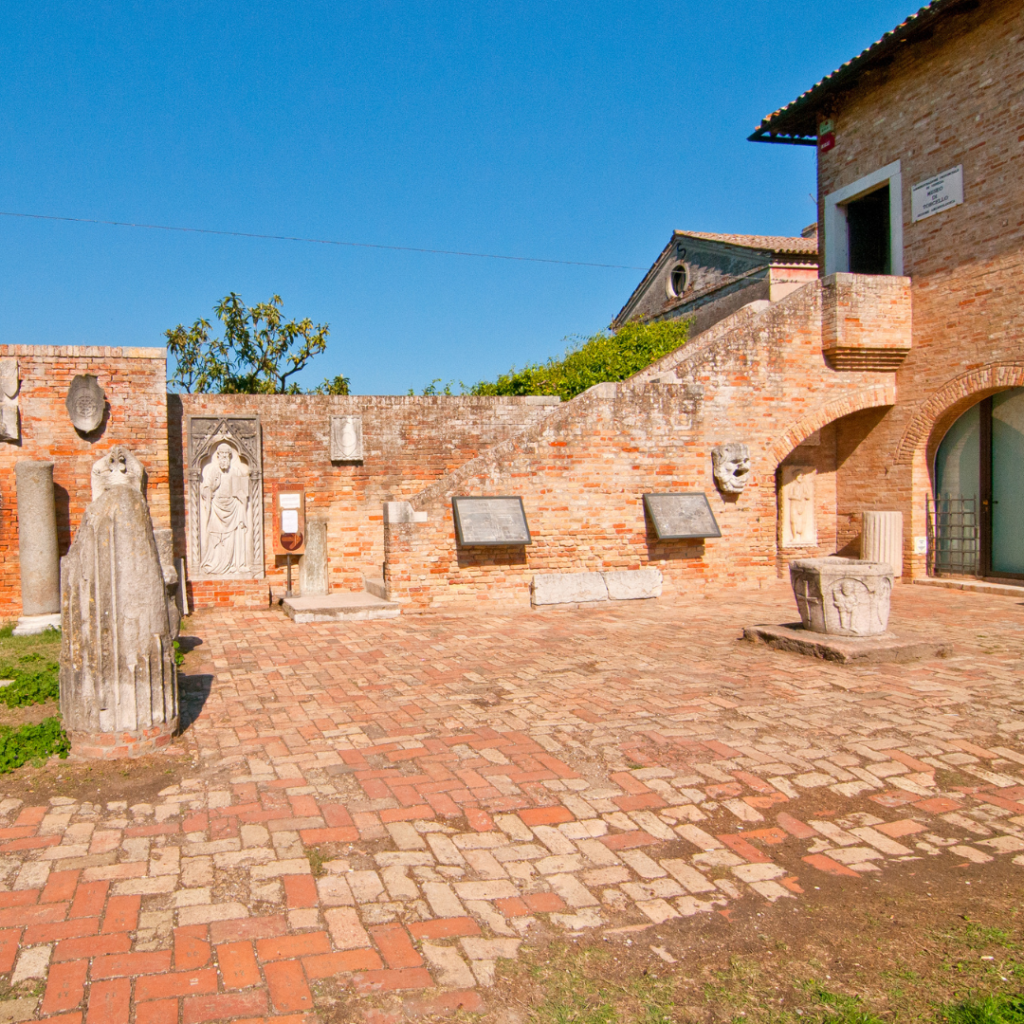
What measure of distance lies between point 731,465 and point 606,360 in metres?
7.19

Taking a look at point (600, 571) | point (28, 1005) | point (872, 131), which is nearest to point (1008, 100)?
point (872, 131)

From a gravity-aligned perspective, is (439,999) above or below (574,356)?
below

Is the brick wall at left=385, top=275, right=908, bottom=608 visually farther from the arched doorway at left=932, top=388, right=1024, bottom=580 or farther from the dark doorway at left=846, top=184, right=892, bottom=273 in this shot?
the dark doorway at left=846, top=184, right=892, bottom=273

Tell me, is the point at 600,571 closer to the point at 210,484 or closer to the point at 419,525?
the point at 419,525

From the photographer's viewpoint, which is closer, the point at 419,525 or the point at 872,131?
the point at 419,525

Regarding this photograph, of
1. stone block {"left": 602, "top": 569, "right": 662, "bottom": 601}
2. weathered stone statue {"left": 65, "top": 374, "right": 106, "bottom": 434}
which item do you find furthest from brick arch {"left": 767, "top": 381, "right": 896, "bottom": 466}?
weathered stone statue {"left": 65, "top": 374, "right": 106, "bottom": 434}

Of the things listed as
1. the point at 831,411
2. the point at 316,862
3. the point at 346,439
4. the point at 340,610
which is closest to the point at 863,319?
the point at 831,411

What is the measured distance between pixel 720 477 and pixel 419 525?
177 inches

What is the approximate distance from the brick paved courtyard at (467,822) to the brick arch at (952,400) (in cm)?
593

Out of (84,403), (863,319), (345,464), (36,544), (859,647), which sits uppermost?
(863,319)

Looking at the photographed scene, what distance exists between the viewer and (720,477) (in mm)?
11883

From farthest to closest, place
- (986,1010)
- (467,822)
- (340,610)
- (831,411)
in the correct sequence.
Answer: (831,411)
(340,610)
(467,822)
(986,1010)

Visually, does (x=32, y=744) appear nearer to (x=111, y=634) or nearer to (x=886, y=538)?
(x=111, y=634)

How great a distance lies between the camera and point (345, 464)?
11914 mm
